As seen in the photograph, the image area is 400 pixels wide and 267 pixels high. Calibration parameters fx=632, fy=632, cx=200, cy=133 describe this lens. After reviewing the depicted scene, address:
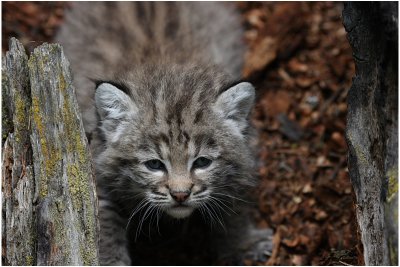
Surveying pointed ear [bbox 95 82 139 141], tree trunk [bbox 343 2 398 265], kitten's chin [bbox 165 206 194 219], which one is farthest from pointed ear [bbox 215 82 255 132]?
tree trunk [bbox 343 2 398 265]

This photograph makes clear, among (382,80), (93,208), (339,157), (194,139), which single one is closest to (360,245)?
(382,80)

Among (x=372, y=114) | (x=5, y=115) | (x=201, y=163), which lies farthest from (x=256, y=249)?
(x=5, y=115)

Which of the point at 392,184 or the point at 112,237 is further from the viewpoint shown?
the point at 112,237

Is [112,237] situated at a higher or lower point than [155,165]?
lower

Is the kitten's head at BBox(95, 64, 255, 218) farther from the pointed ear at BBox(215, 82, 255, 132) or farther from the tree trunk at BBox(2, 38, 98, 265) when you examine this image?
the tree trunk at BBox(2, 38, 98, 265)

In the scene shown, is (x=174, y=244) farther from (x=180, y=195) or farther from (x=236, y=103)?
(x=236, y=103)

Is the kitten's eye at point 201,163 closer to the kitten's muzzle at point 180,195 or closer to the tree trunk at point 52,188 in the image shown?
the kitten's muzzle at point 180,195

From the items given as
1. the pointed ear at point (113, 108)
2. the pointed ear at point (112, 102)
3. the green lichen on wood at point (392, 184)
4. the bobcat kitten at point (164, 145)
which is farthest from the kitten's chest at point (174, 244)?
the green lichen on wood at point (392, 184)
